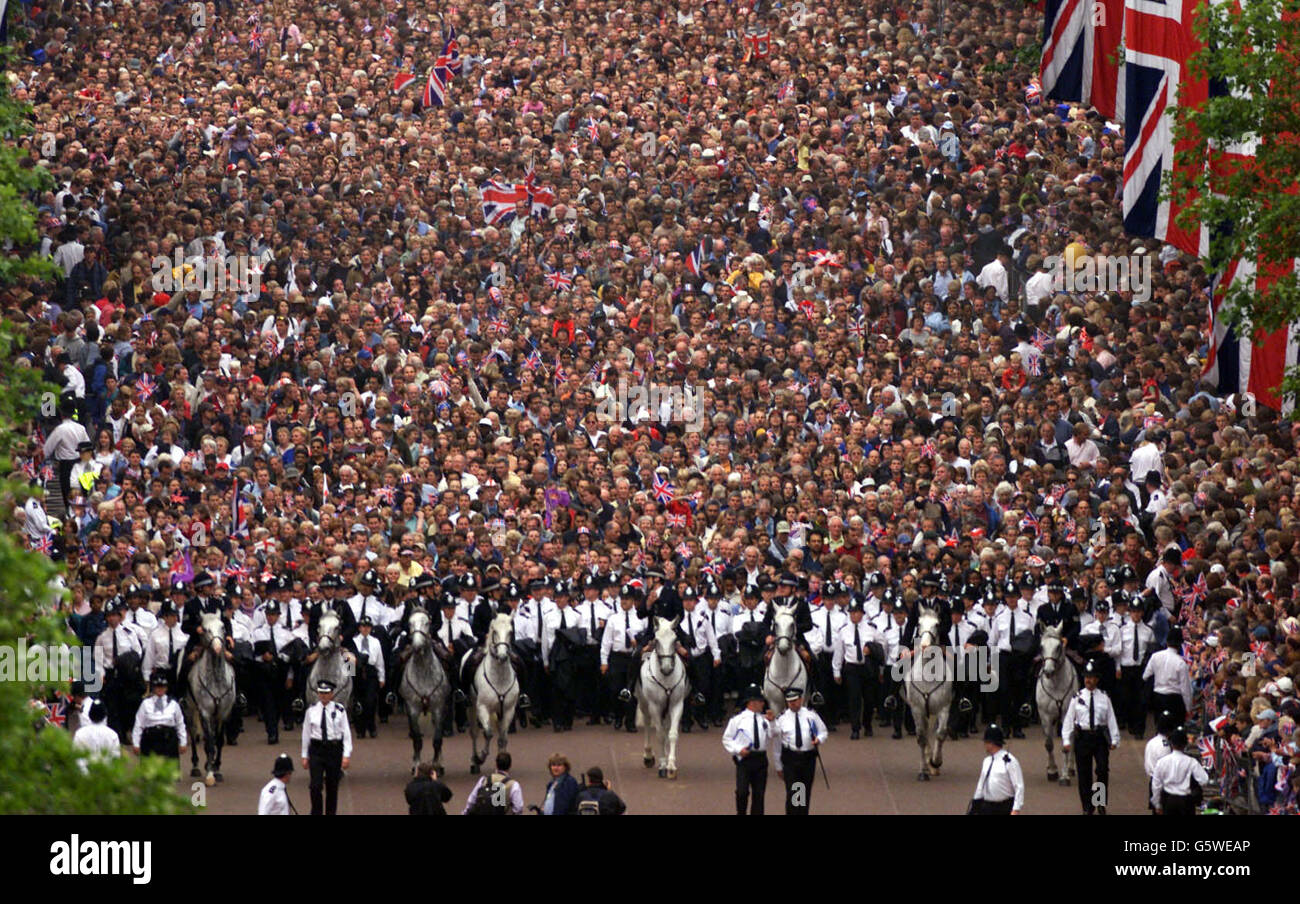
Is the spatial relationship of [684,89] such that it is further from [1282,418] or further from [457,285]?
[1282,418]

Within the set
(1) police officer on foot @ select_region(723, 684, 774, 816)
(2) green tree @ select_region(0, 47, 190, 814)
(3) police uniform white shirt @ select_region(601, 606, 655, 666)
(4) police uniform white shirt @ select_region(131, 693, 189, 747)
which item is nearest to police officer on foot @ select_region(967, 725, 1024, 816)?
(1) police officer on foot @ select_region(723, 684, 774, 816)

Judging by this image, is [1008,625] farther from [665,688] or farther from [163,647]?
[163,647]

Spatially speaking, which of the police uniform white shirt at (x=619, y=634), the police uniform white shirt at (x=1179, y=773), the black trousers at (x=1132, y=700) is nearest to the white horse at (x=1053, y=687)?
the black trousers at (x=1132, y=700)

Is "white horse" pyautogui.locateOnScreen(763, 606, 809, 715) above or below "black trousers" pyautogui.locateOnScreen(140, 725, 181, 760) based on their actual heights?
above

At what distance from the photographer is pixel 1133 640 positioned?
96.4ft

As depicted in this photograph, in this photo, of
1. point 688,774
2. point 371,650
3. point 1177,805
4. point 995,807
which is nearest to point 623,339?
point 371,650

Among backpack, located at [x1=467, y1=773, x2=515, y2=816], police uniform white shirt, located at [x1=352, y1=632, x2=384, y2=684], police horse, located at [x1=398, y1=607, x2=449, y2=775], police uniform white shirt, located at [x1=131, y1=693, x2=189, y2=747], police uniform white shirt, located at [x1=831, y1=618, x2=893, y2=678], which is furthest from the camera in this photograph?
police uniform white shirt, located at [x1=831, y1=618, x2=893, y2=678]

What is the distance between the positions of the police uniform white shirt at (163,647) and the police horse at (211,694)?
74 cm

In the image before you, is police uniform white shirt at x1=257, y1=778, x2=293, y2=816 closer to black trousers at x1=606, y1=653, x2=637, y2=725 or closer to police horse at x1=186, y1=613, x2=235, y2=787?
police horse at x1=186, y1=613, x2=235, y2=787

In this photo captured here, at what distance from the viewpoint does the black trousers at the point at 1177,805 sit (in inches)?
948

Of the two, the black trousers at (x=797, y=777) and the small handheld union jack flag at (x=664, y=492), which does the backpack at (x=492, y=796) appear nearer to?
the black trousers at (x=797, y=777)

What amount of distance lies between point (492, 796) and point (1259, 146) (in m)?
12.5

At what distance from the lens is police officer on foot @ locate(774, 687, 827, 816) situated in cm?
2580

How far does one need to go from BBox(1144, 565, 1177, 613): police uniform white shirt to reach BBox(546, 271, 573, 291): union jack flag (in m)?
12.6
